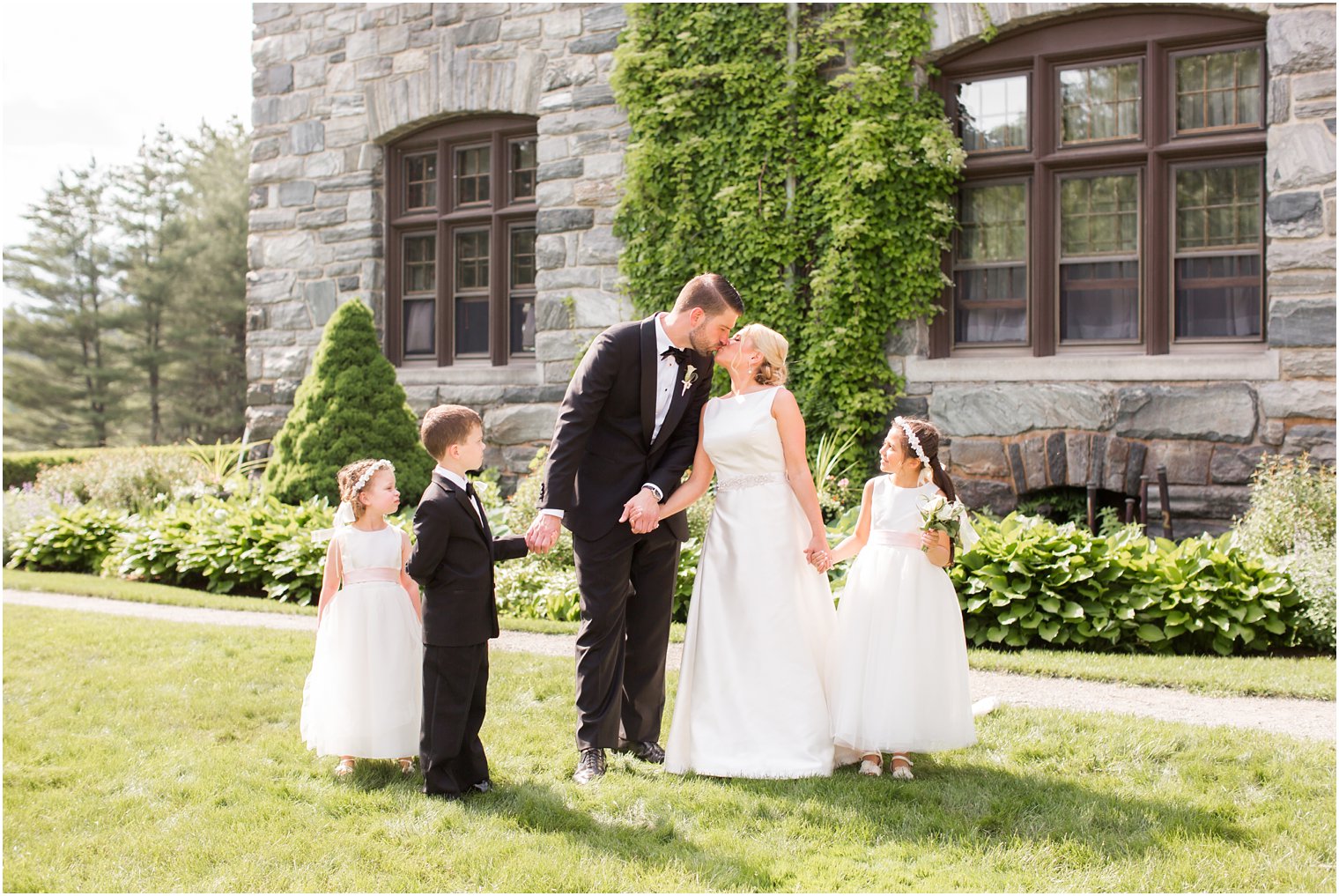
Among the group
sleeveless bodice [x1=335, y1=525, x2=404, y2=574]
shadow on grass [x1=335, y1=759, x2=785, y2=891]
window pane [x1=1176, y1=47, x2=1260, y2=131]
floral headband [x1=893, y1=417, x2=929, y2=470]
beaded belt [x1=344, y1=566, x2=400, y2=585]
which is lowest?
shadow on grass [x1=335, y1=759, x2=785, y2=891]

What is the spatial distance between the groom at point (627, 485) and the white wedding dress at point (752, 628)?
172 millimetres

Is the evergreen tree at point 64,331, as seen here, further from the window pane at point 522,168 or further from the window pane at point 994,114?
the window pane at point 994,114

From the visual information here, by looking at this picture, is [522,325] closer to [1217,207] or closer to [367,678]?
[1217,207]

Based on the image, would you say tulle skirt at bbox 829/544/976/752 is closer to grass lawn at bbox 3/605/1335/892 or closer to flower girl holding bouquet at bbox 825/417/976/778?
flower girl holding bouquet at bbox 825/417/976/778

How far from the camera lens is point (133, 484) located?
1125 centimetres

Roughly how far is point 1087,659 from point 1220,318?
3.63m

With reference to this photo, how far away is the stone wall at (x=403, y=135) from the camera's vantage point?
1013cm

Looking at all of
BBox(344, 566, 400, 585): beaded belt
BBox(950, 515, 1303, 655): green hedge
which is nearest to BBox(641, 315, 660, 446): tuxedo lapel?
BBox(344, 566, 400, 585): beaded belt

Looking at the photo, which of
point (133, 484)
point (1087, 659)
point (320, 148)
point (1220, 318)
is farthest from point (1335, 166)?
point (133, 484)

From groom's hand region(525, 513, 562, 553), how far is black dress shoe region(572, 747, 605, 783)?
0.79 m

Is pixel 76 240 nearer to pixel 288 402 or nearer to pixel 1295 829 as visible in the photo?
pixel 288 402

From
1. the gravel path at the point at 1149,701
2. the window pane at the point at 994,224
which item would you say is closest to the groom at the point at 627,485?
the gravel path at the point at 1149,701

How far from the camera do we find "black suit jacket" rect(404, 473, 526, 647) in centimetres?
384

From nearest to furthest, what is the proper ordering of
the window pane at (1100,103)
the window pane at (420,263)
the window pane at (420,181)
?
the window pane at (1100,103), the window pane at (420,181), the window pane at (420,263)
